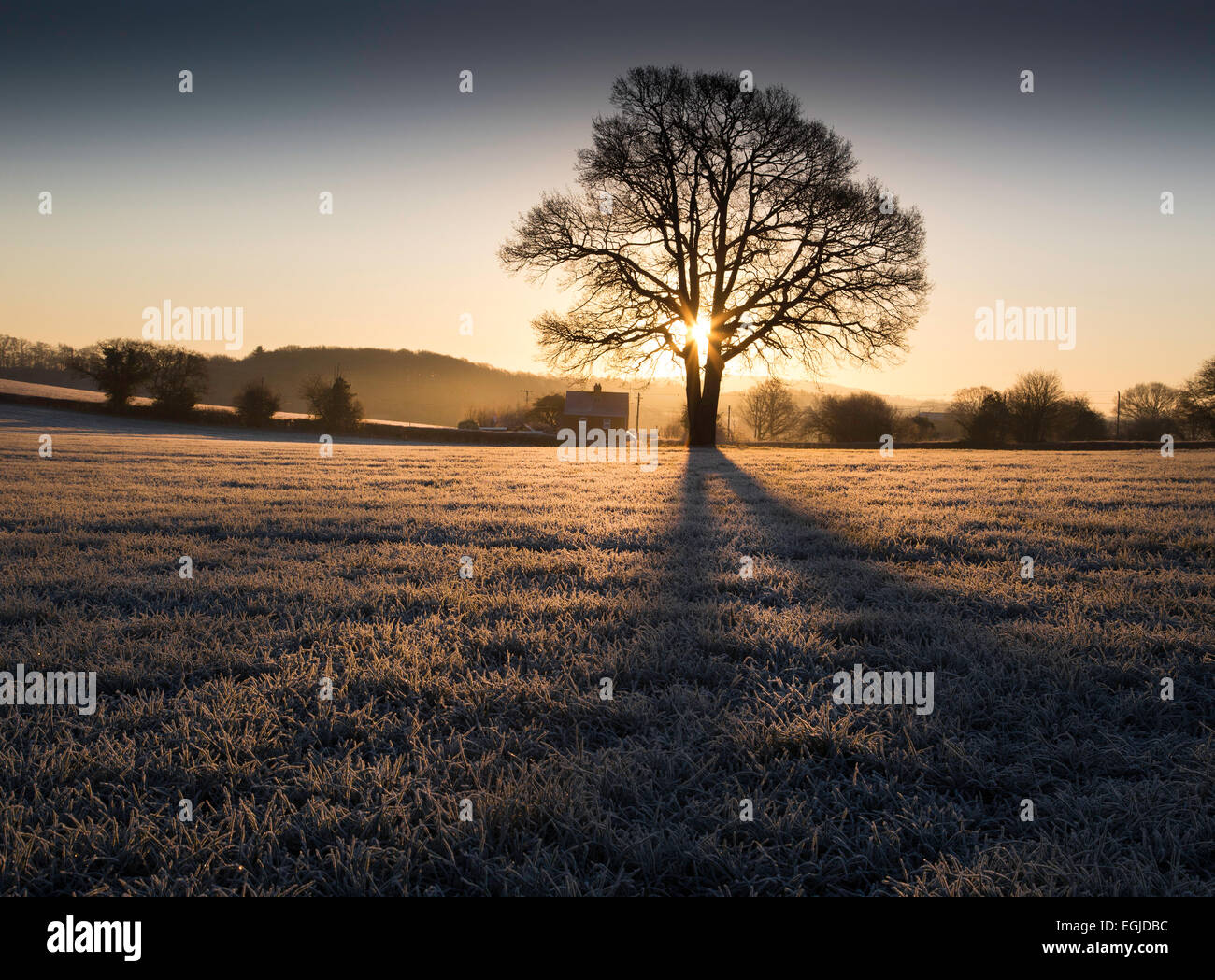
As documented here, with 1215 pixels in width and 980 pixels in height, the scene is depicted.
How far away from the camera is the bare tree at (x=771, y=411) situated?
7912 centimetres

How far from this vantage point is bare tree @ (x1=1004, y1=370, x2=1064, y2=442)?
55.9m

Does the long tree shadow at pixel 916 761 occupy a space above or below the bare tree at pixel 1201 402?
below

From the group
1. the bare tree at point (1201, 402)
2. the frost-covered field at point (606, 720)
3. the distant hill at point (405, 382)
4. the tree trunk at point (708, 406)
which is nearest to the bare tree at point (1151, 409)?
the bare tree at point (1201, 402)

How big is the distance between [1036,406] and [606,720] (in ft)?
220

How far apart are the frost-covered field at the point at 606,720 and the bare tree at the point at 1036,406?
198 feet

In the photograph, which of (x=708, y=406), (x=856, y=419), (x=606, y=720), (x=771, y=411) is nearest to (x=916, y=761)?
(x=606, y=720)

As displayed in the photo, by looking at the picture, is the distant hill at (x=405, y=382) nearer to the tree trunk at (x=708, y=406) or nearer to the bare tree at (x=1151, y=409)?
the bare tree at (x=1151, y=409)

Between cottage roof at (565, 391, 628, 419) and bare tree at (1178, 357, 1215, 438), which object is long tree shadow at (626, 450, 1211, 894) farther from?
cottage roof at (565, 391, 628, 419)

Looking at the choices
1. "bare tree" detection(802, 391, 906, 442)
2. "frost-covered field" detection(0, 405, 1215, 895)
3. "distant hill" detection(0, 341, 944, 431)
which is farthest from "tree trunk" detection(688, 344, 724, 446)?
"distant hill" detection(0, 341, 944, 431)

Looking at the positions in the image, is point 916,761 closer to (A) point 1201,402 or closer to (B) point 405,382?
(A) point 1201,402

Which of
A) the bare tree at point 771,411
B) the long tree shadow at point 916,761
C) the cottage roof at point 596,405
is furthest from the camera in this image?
the bare tree at point 771,411

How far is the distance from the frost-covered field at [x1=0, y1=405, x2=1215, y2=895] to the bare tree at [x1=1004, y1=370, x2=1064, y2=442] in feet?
198

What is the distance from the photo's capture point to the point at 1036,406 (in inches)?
2211

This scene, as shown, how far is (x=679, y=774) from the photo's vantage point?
1.94 meters
